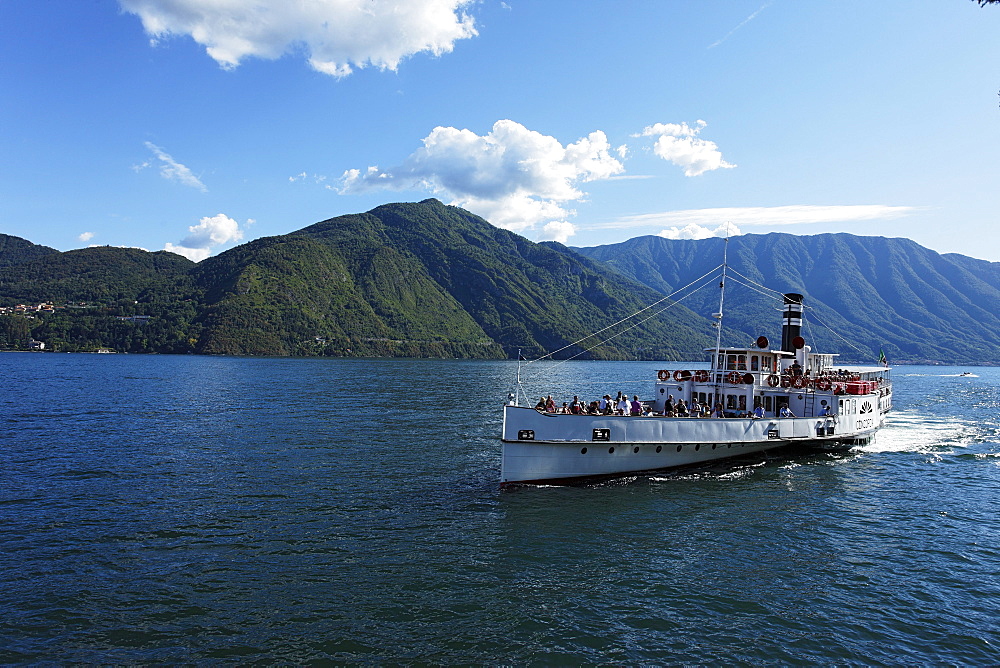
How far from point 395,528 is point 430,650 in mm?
7677

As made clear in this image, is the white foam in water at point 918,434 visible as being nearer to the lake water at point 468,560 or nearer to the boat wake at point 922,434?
the boat wake at point 922,434

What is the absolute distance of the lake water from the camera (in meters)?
12.3

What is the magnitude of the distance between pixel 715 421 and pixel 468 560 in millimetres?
18049

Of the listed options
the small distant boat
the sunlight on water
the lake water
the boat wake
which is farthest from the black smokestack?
the lake water

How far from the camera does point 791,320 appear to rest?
41500mm

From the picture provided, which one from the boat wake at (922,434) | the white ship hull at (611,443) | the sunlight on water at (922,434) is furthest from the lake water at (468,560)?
the sunlight on water at (922,434)

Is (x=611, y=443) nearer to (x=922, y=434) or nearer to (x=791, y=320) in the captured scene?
(x=791, y=320)

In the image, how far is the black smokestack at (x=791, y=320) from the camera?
41000 millimetres

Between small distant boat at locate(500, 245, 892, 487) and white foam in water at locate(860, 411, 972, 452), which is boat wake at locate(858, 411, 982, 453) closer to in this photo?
white foam in water at locate(860, 411, 972, 452)

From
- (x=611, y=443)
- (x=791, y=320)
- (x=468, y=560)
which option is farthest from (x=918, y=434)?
(x=468, y=560)

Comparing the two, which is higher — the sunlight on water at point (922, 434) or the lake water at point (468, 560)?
the sunlight on water at point (922, 434)

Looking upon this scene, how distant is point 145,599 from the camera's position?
13.7 meters

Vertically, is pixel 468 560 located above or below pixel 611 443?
below

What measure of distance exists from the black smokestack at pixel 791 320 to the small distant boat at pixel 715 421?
76 mm
